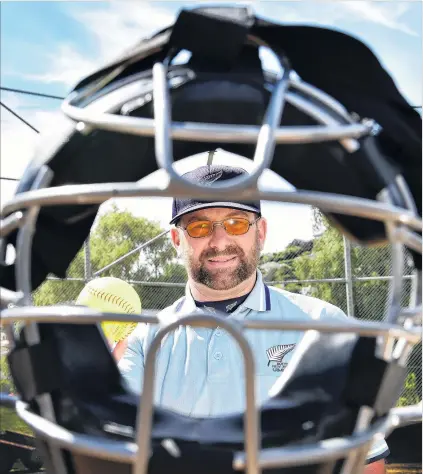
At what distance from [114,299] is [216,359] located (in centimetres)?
226

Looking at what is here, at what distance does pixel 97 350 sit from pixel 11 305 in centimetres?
12

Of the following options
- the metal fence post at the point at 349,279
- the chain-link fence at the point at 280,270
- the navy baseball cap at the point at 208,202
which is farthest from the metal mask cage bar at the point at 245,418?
the metal fence post at the point at 349,279

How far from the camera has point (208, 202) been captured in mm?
1465

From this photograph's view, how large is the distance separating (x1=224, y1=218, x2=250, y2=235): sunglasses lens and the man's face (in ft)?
0.04

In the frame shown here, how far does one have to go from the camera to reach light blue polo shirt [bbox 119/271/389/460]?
1.37 meters

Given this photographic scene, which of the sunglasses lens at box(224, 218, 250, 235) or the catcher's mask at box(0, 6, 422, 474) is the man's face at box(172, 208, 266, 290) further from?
the catcher's mask at box(0, 6, 422, 474)

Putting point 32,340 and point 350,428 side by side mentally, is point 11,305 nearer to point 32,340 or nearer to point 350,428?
point 32,340

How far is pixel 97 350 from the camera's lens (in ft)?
2.75

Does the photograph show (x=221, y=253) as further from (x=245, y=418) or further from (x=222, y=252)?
(x=245, y=418)

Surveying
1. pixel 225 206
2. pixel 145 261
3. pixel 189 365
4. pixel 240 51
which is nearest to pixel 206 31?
pixel 240 51

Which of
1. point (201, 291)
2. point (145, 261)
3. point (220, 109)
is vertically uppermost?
point (145, 261)

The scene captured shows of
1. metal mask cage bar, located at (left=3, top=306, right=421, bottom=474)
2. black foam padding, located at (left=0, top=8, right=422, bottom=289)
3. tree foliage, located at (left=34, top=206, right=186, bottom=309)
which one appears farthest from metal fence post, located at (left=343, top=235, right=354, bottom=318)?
metal mask cage bar, located at (left=3, top=306, right=421, bottom=474)

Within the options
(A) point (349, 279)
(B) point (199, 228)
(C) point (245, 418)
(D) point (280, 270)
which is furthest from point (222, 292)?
(D) point (280, 270)

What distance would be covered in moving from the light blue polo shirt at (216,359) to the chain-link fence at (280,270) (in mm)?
4470
